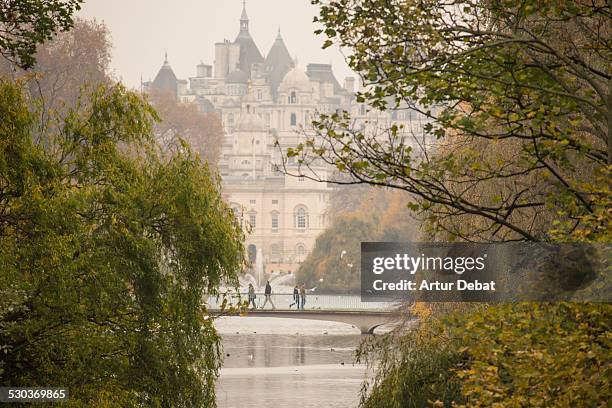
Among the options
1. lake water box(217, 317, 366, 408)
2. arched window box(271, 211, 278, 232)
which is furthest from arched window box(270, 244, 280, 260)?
lake water box(217, 317, 366, 408)

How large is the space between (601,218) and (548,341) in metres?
1.14

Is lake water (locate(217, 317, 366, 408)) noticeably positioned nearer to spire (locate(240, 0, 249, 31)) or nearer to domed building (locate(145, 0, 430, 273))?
domed building (locate(145, 0, 430, 273))

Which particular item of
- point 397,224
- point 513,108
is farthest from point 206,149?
point 513,108

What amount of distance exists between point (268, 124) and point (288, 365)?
120m

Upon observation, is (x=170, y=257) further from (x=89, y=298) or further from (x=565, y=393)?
(x=565, y=393)

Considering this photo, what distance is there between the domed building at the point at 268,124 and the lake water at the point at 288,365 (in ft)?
140

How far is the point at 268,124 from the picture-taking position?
15838cm

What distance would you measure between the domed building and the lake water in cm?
4257

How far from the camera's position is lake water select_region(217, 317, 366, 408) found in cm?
3203

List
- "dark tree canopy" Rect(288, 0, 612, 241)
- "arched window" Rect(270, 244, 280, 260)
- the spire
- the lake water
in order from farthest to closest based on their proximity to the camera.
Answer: the spire, "arched window" Rect(270, 244, 280, 260), the lake water, "dark tree canopy" Rect(288, 0, 612, 241)

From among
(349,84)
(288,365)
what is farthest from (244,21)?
(288,365)

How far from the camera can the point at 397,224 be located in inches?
2702

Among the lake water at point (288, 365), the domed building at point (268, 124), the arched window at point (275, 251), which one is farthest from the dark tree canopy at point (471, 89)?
the arched window at point (275, 251)

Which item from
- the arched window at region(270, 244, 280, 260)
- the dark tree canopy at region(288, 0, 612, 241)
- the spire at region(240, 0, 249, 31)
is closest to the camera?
the dark tree canopy at region(288, 0, 612, 241)
